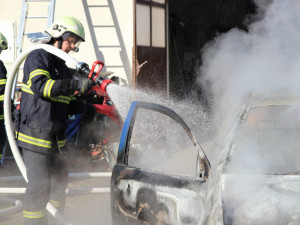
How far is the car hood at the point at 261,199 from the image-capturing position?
2.31 m

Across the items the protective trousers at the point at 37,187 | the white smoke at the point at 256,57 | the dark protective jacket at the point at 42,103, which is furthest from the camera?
the white smoke at the point at 256,57

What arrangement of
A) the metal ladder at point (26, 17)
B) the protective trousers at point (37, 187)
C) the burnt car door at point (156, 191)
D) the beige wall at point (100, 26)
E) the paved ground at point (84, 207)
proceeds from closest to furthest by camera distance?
the burnt car door at point (156, 191), the protective trousers at point (37, 187), the paved ground at point (84, 207), the metal ladder at point (26, 17), the beige wall at point (100, 26)

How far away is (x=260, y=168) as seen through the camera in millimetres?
2748

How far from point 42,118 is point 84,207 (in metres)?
1.72

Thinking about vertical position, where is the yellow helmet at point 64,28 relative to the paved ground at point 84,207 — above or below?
above

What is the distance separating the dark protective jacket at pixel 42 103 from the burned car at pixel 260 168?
4.59 ft

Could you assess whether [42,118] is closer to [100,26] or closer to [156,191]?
[156,191]

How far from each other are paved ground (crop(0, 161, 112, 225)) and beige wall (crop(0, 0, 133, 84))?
256 cm

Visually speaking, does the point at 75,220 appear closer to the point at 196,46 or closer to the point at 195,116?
the point at 195,116

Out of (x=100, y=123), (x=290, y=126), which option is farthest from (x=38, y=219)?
(x=100, y=123)

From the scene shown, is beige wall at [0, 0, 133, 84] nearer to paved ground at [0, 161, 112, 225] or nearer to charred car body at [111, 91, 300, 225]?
paved ground at [0, 161, 112, 225]

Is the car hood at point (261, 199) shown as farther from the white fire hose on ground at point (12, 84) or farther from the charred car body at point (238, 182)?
the white fire hose on ground at point (12, 84)

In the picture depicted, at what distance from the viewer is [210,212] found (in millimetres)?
2385

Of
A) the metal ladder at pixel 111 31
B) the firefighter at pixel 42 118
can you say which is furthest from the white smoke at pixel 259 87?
the metal ladder at pixel 111 31
